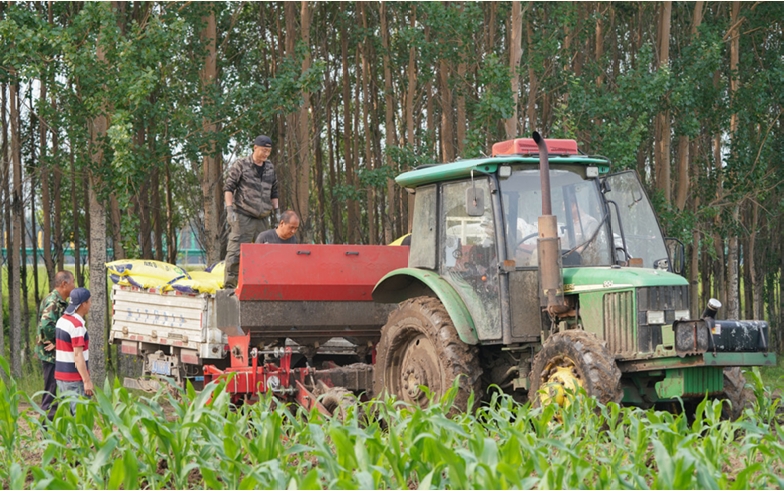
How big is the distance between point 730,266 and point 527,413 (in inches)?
670

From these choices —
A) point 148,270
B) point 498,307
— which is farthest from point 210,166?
point 498,307

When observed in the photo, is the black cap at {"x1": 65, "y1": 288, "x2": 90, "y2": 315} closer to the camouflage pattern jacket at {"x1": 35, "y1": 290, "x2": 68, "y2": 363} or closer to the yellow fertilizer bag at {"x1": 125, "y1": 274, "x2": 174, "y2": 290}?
the camouflage pattern jacket at {"x1": 35, "y1": 290, "x2": 68, "y2": 363}

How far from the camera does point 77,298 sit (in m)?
8.45

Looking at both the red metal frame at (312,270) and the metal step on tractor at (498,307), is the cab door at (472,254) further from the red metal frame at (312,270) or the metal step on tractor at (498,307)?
the red metal frame at (312,270)

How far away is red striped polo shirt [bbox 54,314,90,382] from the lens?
8461mm

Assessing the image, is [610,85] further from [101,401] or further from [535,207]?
[101,401]

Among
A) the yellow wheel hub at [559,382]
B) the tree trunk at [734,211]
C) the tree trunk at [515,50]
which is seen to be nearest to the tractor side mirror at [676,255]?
the yellow wheel hub at [559,382]

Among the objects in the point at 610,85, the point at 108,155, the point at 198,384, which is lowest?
the point at 198,384

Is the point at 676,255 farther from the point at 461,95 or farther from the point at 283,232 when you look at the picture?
the point at 461,95

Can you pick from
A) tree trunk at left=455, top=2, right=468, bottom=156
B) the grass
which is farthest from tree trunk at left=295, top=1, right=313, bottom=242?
the grass

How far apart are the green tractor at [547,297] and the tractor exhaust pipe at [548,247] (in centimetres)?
1

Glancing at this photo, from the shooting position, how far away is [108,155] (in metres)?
14.5

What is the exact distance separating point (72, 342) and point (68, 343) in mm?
106

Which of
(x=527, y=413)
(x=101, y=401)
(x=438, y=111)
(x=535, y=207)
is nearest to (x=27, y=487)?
(x=101, y=401)
